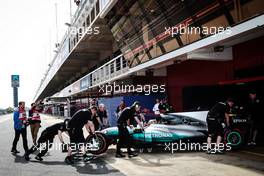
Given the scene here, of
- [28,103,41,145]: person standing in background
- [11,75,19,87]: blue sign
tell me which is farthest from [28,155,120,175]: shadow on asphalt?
[11,75,19,87]: blue sign

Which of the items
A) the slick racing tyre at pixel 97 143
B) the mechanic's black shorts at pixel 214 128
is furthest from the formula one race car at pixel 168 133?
the mechanic's black shorts at pixel 214 128

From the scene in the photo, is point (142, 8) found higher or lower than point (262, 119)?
higher

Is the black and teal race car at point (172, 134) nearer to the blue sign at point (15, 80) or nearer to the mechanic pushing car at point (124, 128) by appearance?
the mechanic pushing car at point (124, 128)

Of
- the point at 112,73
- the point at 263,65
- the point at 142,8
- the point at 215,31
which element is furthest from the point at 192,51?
the point at 112,73

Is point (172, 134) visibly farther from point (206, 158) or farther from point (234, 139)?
point (234, 139)

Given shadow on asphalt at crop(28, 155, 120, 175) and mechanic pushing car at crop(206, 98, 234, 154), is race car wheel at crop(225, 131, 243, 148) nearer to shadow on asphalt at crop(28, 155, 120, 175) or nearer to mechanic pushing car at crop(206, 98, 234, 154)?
mechanic pushing car at crop(206, 98, 234, 154)

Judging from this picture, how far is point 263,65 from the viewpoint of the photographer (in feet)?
35.8

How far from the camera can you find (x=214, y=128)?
935 cm

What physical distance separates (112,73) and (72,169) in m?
18.4

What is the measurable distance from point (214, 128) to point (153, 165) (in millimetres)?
2337

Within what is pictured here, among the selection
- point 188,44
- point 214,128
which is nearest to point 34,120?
point 188,44

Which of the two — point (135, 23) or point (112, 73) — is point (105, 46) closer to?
point (112, 73)

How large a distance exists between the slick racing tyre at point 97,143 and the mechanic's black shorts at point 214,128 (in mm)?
3096

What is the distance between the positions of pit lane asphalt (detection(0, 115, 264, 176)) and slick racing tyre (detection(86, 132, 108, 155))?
26 cm
